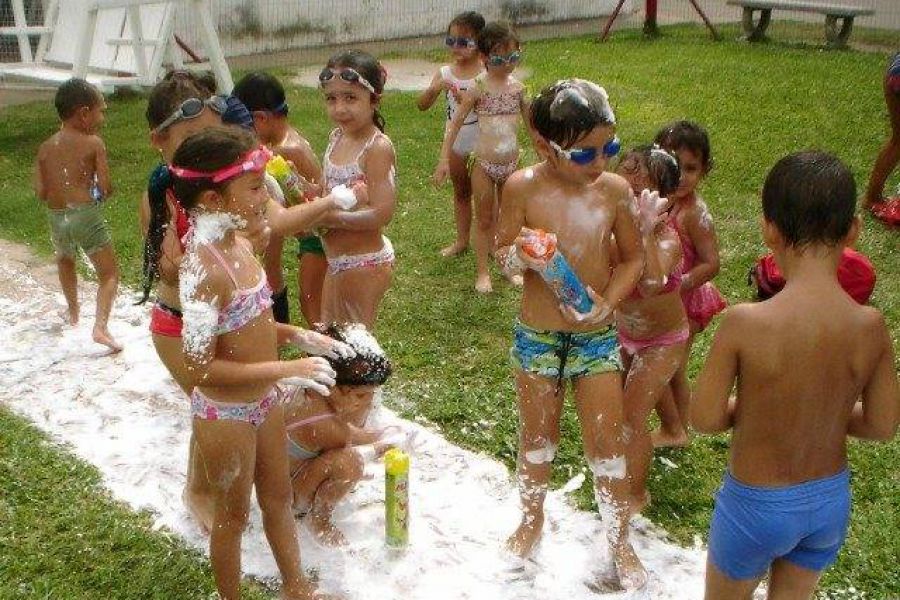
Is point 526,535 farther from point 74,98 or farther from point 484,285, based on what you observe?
point 74,98

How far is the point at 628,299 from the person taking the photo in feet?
11.7

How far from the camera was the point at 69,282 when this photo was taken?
5445 mm

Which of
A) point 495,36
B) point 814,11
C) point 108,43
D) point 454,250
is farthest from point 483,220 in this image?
point 814,11

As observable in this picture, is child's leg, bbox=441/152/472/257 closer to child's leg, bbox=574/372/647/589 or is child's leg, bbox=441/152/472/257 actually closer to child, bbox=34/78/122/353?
child, bbox=34/78/122/353

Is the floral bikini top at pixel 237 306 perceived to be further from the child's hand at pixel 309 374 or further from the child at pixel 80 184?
the child at pixel 80 184

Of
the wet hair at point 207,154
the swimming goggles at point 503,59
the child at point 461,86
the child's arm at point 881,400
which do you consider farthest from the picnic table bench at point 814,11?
the wet hair at point 207,154

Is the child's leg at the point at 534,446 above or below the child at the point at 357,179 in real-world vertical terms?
below

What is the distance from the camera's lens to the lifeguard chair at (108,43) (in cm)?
857

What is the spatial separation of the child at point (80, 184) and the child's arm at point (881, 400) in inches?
158

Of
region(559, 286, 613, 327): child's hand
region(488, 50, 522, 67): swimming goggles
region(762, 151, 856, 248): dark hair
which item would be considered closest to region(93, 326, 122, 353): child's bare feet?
region(488, 50, 522, 67): swimming goggles

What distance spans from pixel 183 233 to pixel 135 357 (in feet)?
6.96

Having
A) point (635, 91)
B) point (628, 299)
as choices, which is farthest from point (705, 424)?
point (635, 91)

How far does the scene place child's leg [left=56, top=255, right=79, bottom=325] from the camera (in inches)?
212

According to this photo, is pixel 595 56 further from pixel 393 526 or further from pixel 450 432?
pixel 393 526
